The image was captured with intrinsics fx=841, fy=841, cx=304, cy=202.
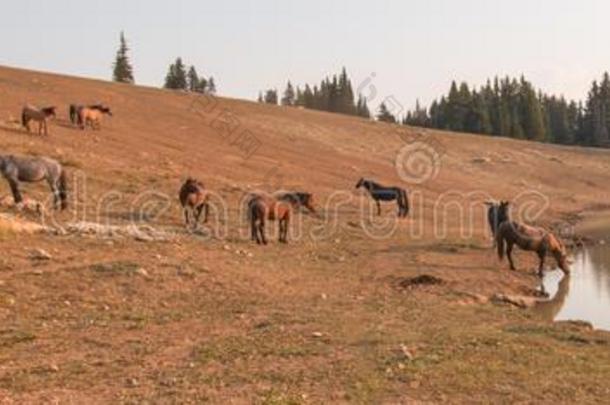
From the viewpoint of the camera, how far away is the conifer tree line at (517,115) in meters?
106

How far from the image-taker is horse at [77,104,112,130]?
4212cm

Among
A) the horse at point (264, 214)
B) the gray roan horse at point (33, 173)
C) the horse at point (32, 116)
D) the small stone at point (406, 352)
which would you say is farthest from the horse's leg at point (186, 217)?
the horse at point (32, 116)

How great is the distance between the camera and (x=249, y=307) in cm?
1555

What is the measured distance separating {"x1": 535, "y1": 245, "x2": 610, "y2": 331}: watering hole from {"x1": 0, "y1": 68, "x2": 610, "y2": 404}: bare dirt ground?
3.04 feet

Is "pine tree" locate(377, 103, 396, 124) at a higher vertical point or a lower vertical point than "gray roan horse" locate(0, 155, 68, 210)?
higher

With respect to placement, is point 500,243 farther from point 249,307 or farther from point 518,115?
point 518,115

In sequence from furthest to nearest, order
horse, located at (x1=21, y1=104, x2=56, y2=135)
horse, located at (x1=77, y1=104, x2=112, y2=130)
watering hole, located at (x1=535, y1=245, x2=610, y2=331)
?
horse, located at (x1=77, y1=104, x2=112, y2=130)
horse, located at (x1=21, y1=104, x2=56, y2=135)
watering hole, located at (x1=535, y1=245, x2=610, y2=331)

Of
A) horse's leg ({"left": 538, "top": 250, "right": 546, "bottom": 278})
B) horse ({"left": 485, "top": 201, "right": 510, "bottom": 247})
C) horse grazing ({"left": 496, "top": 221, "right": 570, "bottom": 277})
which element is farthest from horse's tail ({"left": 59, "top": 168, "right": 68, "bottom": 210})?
horse's leg ({"left": 538, "top": 250, "right": 546, "bottom": 278})

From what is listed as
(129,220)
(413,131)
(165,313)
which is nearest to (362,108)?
(413,131)

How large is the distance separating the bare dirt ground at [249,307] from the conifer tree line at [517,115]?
68946 millimetres

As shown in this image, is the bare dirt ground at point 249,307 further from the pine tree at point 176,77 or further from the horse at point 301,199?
the pine tree at point 176,77

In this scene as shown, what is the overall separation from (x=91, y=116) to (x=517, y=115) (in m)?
75.9

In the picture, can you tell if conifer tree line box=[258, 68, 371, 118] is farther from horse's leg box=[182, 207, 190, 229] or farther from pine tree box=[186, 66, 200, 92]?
horse's leg box=[182, 207, 190, 229]

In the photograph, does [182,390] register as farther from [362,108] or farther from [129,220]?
[362,108]
